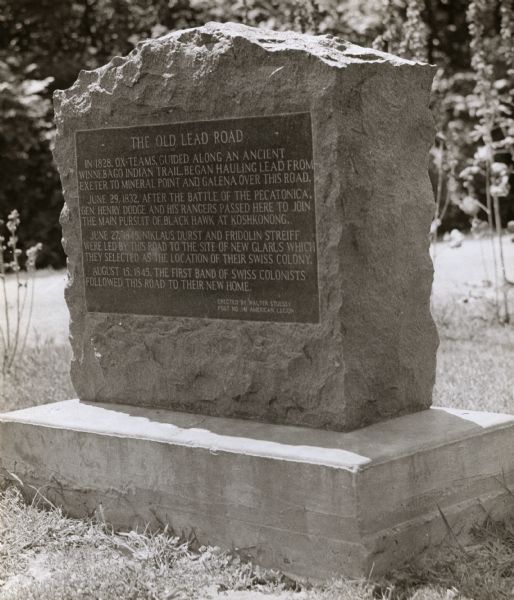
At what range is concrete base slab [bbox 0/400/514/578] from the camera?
3.55 meters

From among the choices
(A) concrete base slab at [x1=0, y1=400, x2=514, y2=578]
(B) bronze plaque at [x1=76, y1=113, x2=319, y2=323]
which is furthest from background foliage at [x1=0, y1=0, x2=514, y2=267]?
(A) concrete base slab at [x1=0, y1=400, x2=514, y2=578]

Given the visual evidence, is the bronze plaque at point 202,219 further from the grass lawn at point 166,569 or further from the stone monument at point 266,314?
the grass lawn at point 166,569

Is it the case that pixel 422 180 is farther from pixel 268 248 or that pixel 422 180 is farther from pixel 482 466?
pixel 482 466

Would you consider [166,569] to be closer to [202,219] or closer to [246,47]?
[202,219]

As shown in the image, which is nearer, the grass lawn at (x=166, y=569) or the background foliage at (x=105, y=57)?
the grass lawn at (x=166, y=569)

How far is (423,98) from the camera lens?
415cm

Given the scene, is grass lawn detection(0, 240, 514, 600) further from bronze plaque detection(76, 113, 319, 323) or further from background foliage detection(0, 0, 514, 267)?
background foliage detection(0, 0, 514, 267)

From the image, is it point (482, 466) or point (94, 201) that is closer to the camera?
point (482, 466)

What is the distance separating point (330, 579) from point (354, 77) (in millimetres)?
1739

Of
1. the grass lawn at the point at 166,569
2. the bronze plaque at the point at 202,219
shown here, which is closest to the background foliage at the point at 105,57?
the bronze plaque at the point at 202,219

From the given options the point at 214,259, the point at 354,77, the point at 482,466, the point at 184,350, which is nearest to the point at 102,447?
the point at 184,350

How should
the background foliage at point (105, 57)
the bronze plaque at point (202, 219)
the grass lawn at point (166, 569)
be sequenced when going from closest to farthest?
the grass lawn at point (166, 569) < the bronze plaque at point (202, 219) < the background foliage at point (105, 57)

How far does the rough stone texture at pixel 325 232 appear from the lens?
3.83 m

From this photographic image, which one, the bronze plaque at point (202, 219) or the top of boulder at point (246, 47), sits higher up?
the top of boulder at point (246, 47)
